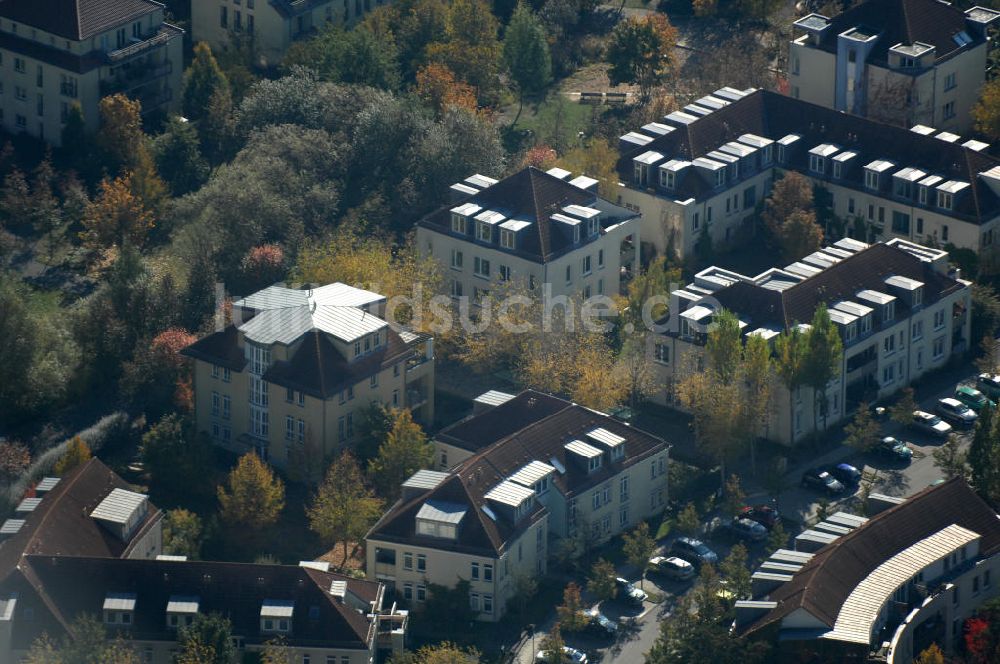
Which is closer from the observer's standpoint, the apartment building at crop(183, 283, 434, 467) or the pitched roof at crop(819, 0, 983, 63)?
the apartment building at crop(183, 283, 434, 467)

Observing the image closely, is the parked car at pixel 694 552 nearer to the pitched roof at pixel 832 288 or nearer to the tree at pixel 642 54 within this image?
the pitched roof at pixel 832 288

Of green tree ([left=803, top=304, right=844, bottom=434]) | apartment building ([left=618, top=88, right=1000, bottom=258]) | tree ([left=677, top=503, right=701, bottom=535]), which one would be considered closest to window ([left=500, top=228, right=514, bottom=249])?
apartment building ([left=618, top=88, right=1000, bottom=258])

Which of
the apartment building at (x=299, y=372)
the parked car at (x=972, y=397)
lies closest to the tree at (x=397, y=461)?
the apartment building at (x=299, y=372)

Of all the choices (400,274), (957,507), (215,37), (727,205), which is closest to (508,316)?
(400,274)

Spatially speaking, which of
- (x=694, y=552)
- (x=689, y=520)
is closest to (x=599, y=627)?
(x=694, y=552)

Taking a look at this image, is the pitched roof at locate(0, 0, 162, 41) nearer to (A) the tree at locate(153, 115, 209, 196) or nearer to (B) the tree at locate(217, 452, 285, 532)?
(A) the tree at locate(153, 115, 209, 196)

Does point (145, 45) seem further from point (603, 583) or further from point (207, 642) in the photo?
point (207, 642)

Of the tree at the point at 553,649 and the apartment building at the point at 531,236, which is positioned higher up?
the apartment building at the point at 531,236
